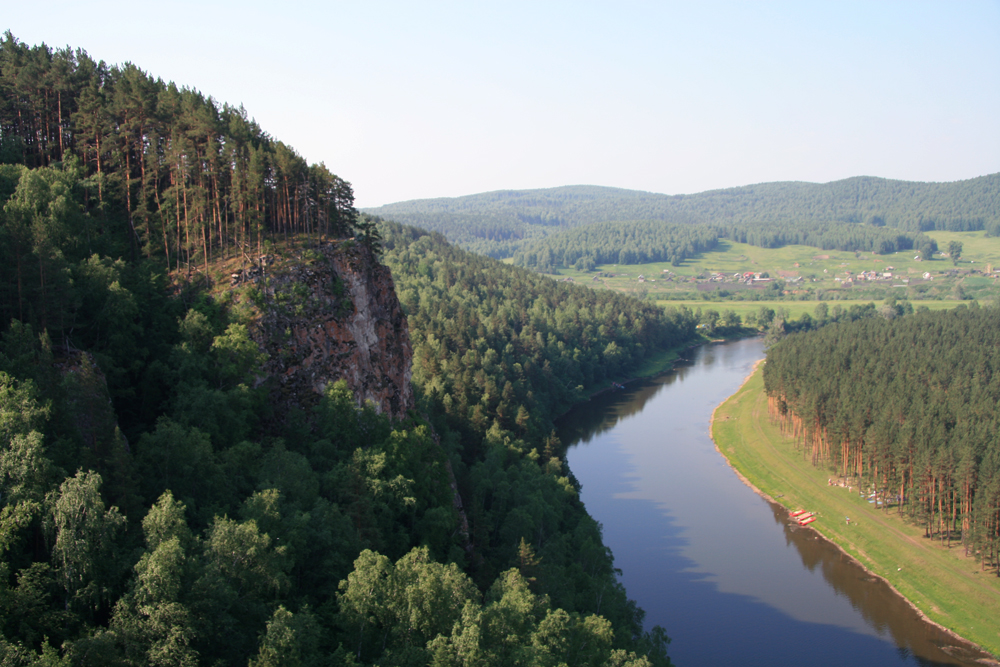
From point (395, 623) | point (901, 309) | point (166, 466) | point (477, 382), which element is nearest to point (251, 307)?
point (166, 466)

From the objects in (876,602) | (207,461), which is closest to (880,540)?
(876,602)

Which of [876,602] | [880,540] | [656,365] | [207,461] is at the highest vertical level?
[207,461]

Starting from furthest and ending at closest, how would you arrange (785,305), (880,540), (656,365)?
(785,305) < (656,365) < (880,540)

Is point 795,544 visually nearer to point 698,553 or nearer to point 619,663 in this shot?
point 698,553

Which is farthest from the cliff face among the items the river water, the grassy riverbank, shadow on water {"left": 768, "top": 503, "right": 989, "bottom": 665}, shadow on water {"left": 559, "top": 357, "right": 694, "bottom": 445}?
shadow on water {"left": 559, "top": 357, "right": 694, "bottom": 445}

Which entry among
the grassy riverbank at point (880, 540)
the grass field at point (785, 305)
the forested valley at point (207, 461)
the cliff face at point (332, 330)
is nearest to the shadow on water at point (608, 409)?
the grassy riverbank at point (880, 540)

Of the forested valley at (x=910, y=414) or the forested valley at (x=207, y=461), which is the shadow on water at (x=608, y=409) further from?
the forested valley at (x=207, y=461)

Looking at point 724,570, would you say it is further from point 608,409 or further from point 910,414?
point 608,409
